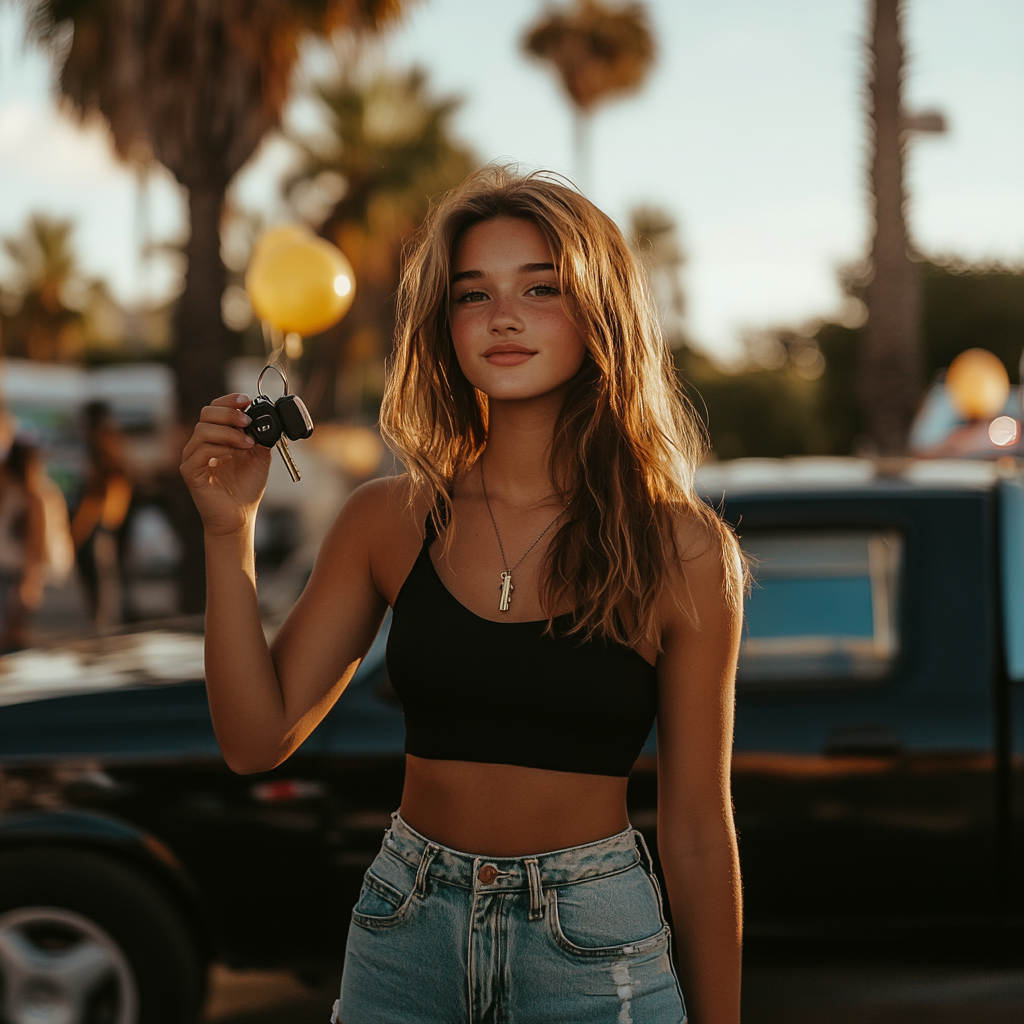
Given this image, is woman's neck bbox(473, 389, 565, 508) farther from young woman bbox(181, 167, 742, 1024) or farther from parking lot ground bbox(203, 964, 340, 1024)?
parking lot ground bbox(203, 964, 340, 1024)

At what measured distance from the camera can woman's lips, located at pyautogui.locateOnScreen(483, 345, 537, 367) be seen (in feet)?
5.84

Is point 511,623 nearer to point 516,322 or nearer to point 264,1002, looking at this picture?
point 516,322

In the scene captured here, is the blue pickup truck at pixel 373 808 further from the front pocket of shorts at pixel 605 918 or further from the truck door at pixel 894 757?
the front pocket of shorts at pixel 605 918

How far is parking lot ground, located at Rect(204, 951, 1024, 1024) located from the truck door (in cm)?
19

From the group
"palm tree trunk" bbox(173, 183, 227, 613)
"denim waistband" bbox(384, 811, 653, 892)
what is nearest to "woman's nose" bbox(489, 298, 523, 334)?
"denim waistband" bbox(384, 811, 653, 892)

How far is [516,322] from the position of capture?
5.81 feet

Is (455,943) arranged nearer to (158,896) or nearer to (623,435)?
(623,435)

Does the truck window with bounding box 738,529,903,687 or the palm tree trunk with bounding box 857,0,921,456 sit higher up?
the palm tree trunk with bounding box 857,0,921,456

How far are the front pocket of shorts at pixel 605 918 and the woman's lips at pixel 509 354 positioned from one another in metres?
0.73

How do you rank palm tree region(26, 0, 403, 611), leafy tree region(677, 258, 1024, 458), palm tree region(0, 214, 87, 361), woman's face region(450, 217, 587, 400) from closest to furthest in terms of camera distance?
woman's face region(450, 217, 587, 400)
palm tree region(26, 0, 403, 611)
leafy tree region(677, 258, 1024, 458)
palm tree region(0, 214, 87, 361)

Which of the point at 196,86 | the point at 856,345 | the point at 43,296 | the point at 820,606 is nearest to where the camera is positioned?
the point at 820,606

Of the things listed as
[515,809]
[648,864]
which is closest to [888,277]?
[648,864]

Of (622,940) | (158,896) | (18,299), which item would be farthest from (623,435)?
(18,299)

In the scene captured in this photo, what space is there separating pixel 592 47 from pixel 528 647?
2951cm
